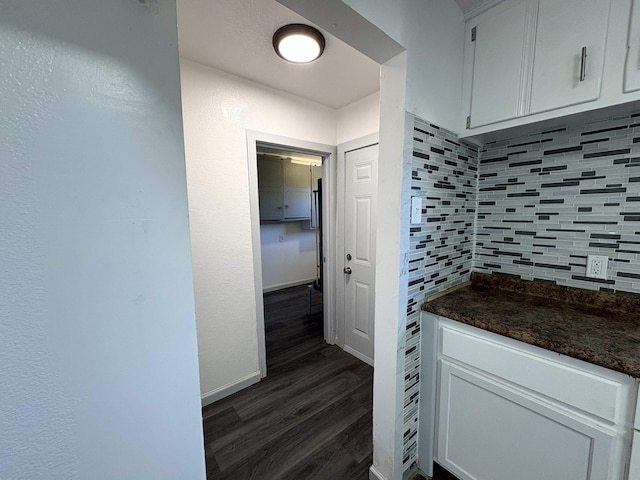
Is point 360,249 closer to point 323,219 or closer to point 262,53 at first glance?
point 323,219

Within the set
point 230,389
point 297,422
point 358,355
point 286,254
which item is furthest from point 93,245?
point 286,254

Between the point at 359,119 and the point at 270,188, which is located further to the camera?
the point at 270,188

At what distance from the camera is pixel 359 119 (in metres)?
2.23

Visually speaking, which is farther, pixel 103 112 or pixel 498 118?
pixel 498 118

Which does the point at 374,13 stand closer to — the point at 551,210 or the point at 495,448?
the point at 551,210

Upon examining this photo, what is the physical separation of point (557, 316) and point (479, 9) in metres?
1.48

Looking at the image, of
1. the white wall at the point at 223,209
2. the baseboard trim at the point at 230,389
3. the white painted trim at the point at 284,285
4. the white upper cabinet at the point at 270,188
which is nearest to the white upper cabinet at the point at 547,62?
the white wall at the point at 223,209

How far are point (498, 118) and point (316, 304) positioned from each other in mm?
3207

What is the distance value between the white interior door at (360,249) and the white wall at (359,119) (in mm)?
143

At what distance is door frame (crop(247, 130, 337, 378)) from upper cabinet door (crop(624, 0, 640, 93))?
1790mm

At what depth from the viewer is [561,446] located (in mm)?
903

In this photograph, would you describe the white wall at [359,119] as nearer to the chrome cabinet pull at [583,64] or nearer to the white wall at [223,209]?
the white wall at [223,209]

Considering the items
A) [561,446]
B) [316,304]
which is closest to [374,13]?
[561,446]

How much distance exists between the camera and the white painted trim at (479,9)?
3.93 ft
